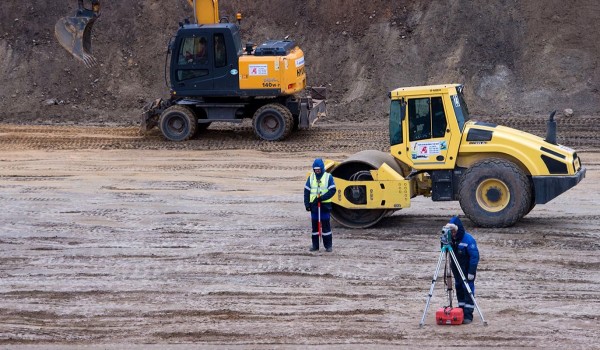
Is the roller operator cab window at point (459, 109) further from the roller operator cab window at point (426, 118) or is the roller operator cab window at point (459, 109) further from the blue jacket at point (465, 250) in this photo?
the blue jacket at point (465, 250)

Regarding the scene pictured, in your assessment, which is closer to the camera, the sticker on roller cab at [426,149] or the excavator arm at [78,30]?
the sticker on roller cab at [426,149]

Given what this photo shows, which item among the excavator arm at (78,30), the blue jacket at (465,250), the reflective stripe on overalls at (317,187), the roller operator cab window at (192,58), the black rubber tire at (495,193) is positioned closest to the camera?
the blue jacket at (465,250)

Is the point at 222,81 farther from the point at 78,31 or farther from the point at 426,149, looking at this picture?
the point at 426,149

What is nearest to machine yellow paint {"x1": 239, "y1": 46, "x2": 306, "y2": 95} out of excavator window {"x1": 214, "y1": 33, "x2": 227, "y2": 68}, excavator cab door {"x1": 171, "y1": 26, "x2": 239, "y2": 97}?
excavator cab door {"x1": 171, "y1": 26, "x2": 239, "y2": 97}

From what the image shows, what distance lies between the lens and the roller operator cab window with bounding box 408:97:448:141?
17.0 metres

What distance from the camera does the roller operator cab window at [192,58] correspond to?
82.4 ft

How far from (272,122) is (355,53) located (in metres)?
4.97

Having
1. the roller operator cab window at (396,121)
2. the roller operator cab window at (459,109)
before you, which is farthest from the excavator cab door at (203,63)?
the roller operator cab window at (459,109)

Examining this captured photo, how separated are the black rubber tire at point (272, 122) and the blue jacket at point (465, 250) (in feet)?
42.4

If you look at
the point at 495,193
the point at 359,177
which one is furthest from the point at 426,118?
the point at 495,193

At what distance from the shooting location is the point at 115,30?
31.1 m

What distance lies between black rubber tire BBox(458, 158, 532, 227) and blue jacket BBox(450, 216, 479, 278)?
13.8 feet

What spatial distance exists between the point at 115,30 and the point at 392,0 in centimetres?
790

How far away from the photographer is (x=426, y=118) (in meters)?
17.1
